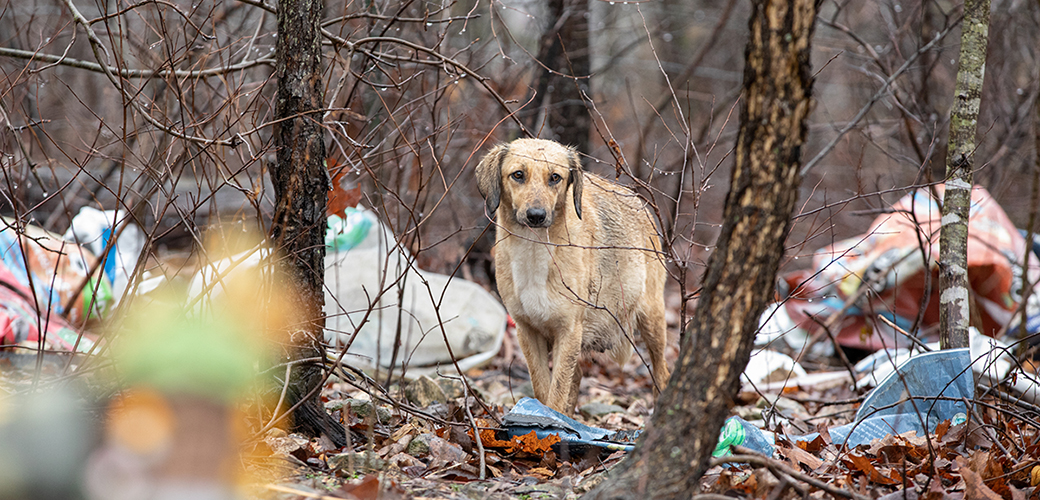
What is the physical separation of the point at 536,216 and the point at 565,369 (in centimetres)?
100

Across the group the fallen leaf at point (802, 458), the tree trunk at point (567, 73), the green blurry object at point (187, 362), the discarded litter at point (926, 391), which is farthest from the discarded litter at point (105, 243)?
the discarded litter at point (926, 391)

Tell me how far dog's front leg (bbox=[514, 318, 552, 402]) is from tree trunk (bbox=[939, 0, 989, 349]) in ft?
7.63

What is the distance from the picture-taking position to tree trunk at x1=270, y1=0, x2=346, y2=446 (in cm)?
330

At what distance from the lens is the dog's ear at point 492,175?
4754mm

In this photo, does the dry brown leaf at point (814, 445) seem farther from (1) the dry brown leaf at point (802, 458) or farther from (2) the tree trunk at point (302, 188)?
(2) the tree trunk at point (302, 188)

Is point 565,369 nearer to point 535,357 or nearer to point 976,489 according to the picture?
point 535,357

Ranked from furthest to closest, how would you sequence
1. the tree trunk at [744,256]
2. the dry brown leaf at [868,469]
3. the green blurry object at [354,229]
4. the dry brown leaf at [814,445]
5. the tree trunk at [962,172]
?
the green blurry object at [354,229], the tree trunk at [962,172], the dry brown leaf at [814,445], the dry brown leaf at [868,469], the tree trunk at [744,256]

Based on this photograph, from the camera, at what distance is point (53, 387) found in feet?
10.2

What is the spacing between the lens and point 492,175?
4781 mm

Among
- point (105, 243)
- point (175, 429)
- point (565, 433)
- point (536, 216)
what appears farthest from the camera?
point (105, 243)

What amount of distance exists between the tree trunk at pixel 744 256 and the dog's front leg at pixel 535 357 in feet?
8.80

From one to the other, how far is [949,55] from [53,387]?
441 inches

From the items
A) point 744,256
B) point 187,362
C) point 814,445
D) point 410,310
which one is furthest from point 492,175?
point 187,362

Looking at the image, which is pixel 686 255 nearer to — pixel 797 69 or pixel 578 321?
pixel 578 321
